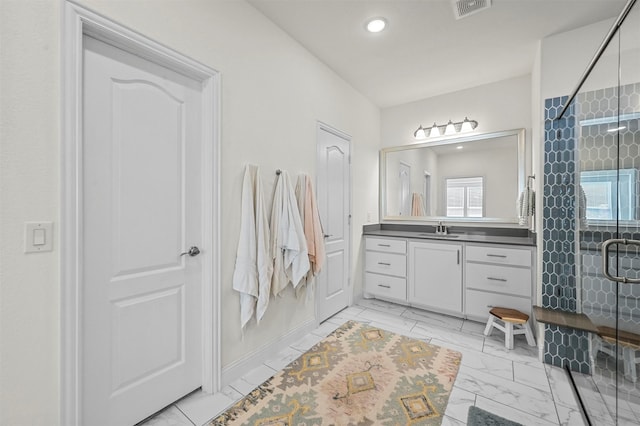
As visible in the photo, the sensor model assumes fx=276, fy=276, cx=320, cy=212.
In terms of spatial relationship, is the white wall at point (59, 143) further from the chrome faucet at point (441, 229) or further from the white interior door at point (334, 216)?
the chrome faucet at point (441, 229)

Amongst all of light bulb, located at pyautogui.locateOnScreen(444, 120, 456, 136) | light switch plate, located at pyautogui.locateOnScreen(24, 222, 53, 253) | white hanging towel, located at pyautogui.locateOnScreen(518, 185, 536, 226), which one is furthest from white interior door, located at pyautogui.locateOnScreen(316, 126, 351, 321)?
light switch plate, located at pyautogui.locateOnScreen(24, 222, 53, 253)

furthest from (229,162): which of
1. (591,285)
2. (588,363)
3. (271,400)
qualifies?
(588,363)

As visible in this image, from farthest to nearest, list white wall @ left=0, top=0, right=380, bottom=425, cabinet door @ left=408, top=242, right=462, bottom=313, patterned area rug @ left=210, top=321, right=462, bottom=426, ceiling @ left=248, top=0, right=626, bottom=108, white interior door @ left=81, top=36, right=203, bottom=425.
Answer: cabinet door @ left=408, top=242, right=462, bottom=313 → ceiling @ left=248, top=0, right=626, bottom=108 → patterned area rug @ left=210, top=321, right=462, bottom=426 → white interior door @ left=81, top=36, right=203, bottom=425 → white wall @ left=0, top=0, right=380, bottom=425

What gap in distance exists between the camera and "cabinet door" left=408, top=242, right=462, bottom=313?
291cm

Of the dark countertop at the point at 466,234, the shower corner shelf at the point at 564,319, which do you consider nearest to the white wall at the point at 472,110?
the dark countertop at the point at 466,234

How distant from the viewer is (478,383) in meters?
1.89

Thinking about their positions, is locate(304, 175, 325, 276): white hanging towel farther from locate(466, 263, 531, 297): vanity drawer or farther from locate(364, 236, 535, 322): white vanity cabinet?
locate(466, 263, 531, 297): vanity drawer

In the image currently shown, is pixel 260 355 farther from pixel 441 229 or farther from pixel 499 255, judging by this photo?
pixel 441 229

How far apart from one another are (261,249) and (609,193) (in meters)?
2.01

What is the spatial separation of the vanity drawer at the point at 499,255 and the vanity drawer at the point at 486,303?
32cm

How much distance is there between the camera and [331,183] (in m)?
2.94

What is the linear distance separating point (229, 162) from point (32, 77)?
0.94 m

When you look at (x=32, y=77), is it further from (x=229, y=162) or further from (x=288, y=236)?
(x=288, y=236)

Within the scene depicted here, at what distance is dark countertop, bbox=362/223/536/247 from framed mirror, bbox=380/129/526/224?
0.11 m
